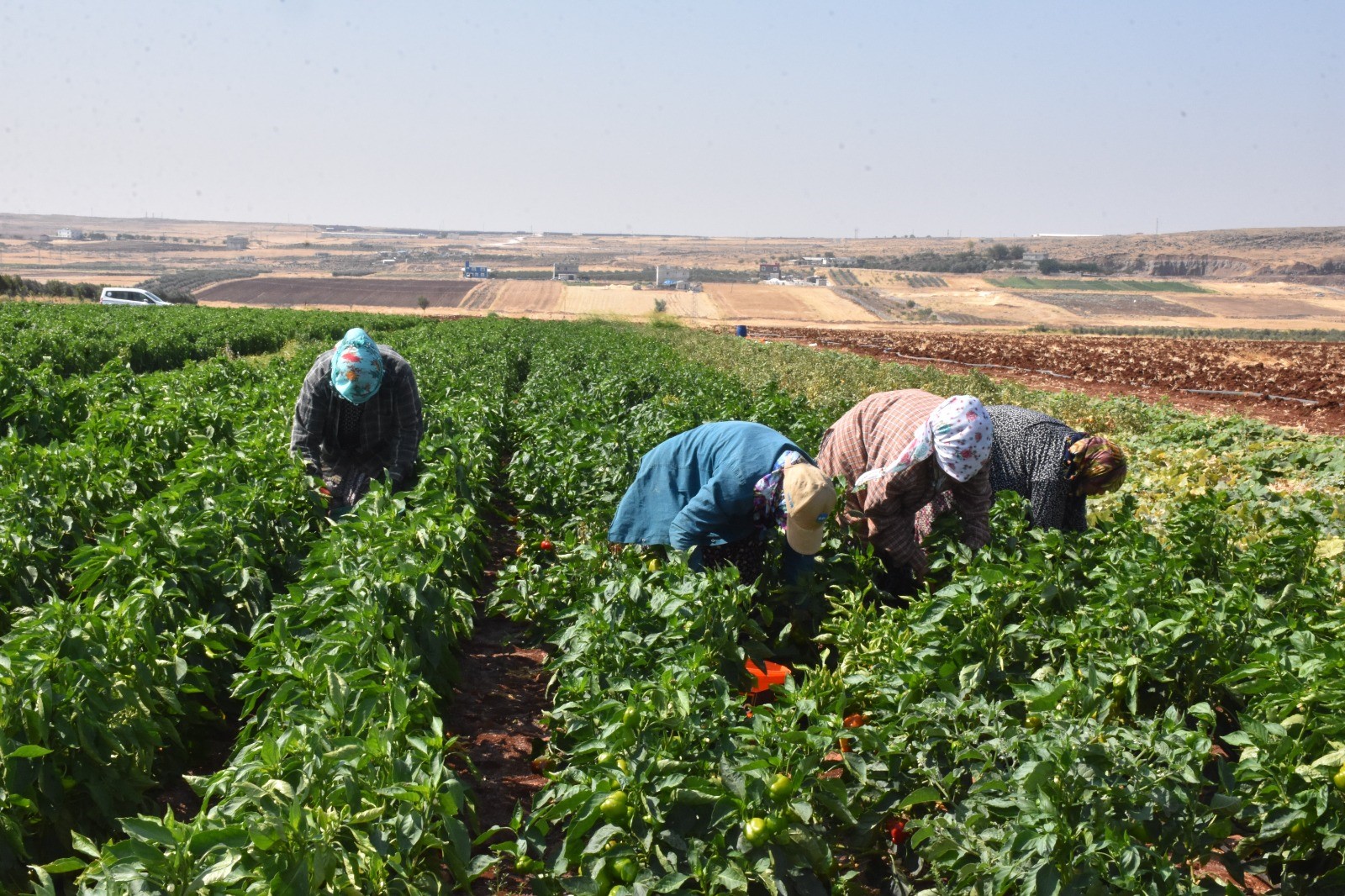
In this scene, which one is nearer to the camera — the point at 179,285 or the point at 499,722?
the point at 499,722

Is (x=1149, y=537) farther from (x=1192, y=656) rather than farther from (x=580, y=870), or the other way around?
(x=580, y=870)

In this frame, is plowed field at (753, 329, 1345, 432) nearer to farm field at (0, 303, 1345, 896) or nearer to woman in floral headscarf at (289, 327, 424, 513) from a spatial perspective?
farm field at (0, 303, 1345, 896)

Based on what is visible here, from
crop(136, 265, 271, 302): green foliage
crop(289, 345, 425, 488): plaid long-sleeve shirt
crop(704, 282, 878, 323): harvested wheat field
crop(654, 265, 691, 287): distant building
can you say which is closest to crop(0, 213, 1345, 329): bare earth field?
crop(704, 282, 878, 323): harvested wheat field

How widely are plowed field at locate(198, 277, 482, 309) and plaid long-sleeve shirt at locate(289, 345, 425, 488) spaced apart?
174 feet

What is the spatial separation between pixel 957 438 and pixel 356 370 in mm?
2786

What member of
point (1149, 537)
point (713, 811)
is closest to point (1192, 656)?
point (1149, 537)

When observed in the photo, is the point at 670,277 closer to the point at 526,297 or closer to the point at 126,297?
the point at 526,297

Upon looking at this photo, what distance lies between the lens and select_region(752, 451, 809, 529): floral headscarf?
389cm

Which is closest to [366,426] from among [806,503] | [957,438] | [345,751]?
[806,503]

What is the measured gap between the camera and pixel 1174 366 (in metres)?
22.5

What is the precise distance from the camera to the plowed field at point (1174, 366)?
655 inches

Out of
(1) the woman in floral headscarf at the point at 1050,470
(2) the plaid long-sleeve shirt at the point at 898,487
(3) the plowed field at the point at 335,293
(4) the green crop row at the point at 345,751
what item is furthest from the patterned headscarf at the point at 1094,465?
(3) the plowed field at the point at 335,293

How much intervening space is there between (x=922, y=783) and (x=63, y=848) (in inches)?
102

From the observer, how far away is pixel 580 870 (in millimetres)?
2533
